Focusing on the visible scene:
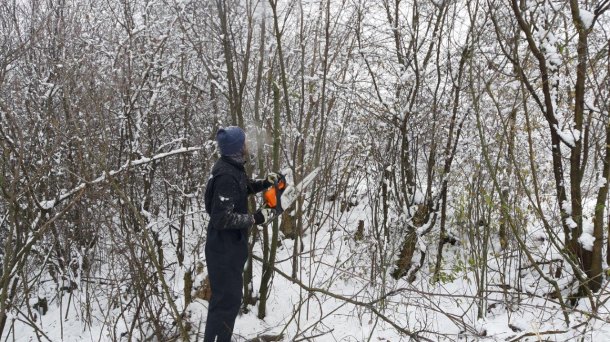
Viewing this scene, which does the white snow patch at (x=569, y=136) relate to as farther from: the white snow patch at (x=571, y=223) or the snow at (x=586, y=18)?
the snow at (x=586, y=18)

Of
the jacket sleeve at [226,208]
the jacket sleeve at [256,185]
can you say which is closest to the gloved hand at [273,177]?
the jacket sleeve at [256,185]

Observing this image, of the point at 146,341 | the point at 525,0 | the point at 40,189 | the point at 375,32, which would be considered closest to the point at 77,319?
the point at 40,189

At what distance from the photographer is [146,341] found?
3816 mm

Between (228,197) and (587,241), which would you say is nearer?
(228,197)

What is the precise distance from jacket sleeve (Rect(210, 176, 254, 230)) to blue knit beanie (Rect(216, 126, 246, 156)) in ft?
0.69

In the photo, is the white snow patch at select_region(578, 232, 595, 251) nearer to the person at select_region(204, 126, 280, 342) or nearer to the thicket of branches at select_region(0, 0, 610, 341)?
the thicket of branches at select_region(0, 0, 610, 341)

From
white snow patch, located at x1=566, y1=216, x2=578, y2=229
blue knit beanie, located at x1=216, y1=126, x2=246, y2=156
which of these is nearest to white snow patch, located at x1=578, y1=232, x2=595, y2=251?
white snow patch, located at x1=566, y1=216, x2=578, y2=229

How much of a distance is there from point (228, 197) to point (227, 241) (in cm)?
36

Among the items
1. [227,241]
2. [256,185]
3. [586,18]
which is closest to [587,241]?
[586,18]

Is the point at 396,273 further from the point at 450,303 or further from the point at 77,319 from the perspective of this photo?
the point at 77,319

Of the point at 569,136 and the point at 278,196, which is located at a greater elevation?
the point at 569,136

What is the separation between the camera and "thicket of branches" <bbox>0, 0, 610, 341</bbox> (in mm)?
3867

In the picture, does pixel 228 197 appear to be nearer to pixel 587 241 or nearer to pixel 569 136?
pixel 569 136

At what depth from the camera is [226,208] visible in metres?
3.54
